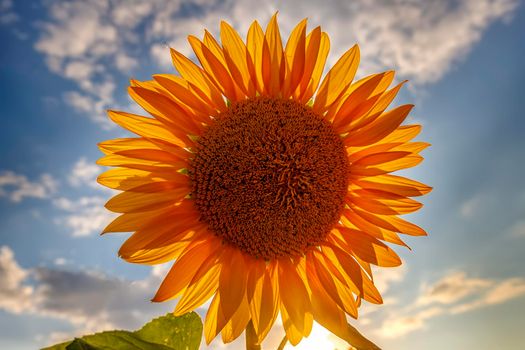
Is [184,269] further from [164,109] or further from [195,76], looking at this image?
[195,76]

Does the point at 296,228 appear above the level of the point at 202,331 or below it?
above

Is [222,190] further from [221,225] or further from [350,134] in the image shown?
[350,134]

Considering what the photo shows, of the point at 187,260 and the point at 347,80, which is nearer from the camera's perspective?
the point at 187,260

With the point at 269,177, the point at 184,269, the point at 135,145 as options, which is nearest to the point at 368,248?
the point at 269,177

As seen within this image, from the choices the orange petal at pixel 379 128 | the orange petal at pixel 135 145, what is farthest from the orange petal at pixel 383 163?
the orange petal at pixel 135 145

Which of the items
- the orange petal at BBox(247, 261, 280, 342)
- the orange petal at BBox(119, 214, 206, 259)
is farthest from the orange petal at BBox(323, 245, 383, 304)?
the orange petal at BBox(119, 214, 206, 259)

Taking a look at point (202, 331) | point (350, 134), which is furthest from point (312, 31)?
point (202, 331)

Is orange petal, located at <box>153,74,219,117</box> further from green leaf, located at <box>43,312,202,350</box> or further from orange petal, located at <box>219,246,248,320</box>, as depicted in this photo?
green leaf, located at <box>43,312,202,350</box>
